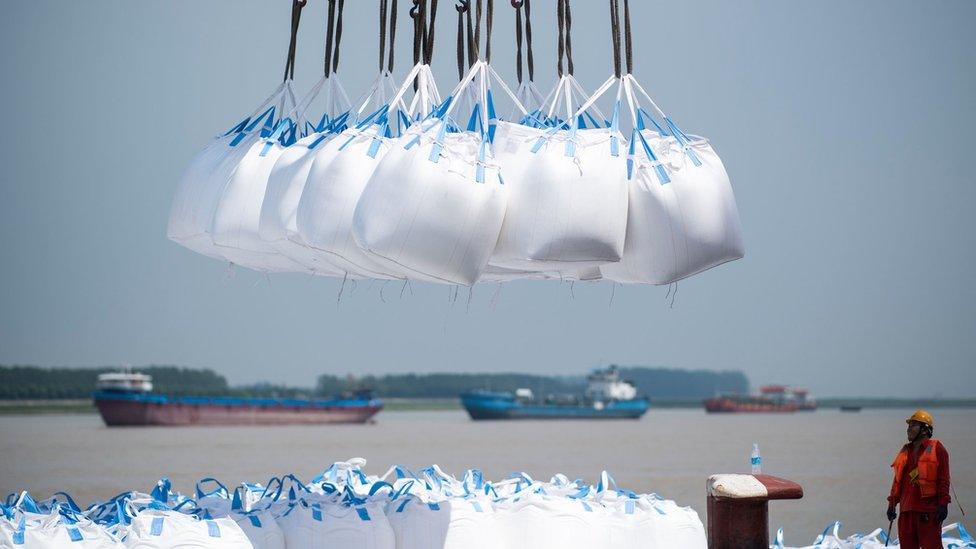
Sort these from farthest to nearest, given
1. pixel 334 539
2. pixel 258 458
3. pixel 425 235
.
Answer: pixel 258 458
pixel 334 539
pixel 425 235

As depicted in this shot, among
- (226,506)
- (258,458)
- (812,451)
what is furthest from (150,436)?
(226,506)

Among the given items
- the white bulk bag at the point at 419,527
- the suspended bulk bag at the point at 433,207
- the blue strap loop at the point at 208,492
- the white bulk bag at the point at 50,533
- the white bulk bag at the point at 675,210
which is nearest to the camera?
the white bulk bag at the point at 50,533

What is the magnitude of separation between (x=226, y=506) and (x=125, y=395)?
44.7 m

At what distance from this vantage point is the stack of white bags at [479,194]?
6.41 m

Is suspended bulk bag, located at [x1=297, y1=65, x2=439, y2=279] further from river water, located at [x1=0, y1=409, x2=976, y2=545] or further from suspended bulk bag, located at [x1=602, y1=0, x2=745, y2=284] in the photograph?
river water, located at [x1=0, y1=409, x2=976, y2=545]

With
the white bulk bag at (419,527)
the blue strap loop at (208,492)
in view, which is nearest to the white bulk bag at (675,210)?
the white bulk bag at (419,527)

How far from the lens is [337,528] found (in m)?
6.94

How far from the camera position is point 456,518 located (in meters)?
7.24

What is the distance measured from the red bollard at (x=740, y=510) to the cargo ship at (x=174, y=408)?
45.6 meters

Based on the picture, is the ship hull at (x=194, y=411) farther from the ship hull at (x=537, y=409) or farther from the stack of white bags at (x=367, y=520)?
the stack of white bags at (x=367, y=520)

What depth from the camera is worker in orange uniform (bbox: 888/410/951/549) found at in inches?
264

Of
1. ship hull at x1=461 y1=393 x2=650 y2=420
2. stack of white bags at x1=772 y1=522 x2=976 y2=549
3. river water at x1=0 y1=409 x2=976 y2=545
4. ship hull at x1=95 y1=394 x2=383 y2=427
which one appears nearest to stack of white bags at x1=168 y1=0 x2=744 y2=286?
stack of white bags at x1=772 y1=522 x2=976 y2=549

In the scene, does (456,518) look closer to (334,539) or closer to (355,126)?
(334,539)

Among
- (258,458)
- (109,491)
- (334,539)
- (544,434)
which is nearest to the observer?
(334,539)
